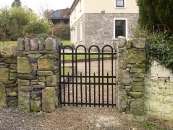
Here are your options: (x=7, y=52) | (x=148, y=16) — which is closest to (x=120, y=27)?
(x=148, y=16)

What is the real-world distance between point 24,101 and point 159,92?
2645 millimetres

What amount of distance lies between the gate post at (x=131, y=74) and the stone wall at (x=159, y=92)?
0.16 metres

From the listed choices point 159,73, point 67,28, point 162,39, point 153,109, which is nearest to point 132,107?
point 153,109

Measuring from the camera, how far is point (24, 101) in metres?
4.81

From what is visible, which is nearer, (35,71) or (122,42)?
(122,42)

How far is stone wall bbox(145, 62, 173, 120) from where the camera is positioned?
445cm

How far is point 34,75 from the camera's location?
471 cm

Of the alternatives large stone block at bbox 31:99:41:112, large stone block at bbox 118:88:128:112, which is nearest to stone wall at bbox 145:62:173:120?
large stone block at bbox 118:88:128:112

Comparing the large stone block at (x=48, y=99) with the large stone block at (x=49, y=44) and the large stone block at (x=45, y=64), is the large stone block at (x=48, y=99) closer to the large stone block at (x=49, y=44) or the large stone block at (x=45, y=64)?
the large stone block at (x=45, y=64)

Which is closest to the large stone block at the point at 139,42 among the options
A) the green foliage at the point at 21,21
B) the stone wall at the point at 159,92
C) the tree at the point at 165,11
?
the stone wall at the point at 159,92

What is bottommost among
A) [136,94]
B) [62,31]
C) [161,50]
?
[136,94]

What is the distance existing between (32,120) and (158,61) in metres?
2.59

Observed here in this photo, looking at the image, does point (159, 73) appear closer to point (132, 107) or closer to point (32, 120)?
point (132, 107)

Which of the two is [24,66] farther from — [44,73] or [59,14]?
[59,14]
